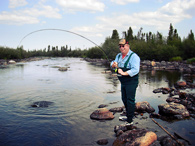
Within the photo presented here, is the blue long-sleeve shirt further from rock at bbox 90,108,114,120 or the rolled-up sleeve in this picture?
rock at bbox 90,108,114,120

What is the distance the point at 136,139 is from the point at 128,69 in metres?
1.79

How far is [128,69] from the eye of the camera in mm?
5098

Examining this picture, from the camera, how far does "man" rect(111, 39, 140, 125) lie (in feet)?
16.3

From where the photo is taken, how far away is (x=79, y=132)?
5527 mm

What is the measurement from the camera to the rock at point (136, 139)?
4530 millimetres

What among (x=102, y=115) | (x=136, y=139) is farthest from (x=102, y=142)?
(x=102, y=115)

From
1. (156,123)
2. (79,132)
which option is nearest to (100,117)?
(79,132)

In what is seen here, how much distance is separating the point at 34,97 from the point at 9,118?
3421 millimetres

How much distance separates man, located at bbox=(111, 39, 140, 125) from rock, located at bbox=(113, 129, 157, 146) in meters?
0.76

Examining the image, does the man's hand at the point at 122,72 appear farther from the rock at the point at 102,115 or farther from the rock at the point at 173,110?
the rock at the point at 173,110

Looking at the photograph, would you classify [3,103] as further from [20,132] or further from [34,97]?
[20,132]

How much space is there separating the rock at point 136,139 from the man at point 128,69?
2.48ft

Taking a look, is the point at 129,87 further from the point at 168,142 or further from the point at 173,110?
the point at 173,110

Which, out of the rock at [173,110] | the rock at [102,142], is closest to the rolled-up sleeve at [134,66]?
the rock at [102,142]
